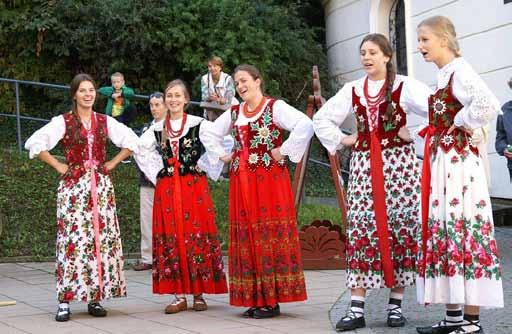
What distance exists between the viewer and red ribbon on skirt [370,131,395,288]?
20.6ft

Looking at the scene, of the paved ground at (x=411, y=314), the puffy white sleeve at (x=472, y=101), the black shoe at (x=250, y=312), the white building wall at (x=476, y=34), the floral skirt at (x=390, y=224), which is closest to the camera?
the puffy white sleeve at (x=472, y=101)

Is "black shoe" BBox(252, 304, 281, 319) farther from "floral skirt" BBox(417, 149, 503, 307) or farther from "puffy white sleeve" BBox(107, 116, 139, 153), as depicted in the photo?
"puffy white sleeve" BBox(107, 116, 139, 153)

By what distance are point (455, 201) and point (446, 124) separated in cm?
47

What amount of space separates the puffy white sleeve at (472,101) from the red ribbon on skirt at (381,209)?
707 millimetres

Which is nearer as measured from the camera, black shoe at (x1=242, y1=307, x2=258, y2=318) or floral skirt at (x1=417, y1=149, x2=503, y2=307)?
floral skirt at (x1=417, y1=149, x2=503, y2=307)

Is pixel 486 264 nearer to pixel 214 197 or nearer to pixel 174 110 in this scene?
pixel 174 110

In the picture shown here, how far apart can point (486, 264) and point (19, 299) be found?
13.7ft

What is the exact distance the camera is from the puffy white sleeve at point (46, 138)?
730 centimetres

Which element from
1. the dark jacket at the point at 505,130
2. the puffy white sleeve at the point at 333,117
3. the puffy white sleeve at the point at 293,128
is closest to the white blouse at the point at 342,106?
the puffy white sleeve at the point at 333,117

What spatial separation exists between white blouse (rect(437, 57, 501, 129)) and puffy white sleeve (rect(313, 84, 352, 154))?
87 cm

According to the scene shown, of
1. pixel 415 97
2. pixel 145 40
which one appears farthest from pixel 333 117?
pixel 145 40

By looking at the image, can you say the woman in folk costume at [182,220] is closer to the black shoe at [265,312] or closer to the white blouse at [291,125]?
the white blouse at [291,125]

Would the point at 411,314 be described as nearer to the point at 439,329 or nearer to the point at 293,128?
the point at 439,329

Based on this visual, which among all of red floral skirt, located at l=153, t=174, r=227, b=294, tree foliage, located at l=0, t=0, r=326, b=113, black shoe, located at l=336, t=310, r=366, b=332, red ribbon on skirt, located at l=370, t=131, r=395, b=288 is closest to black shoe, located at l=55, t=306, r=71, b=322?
red floral skirt, located at l=153, t=174, r=227, b=294
